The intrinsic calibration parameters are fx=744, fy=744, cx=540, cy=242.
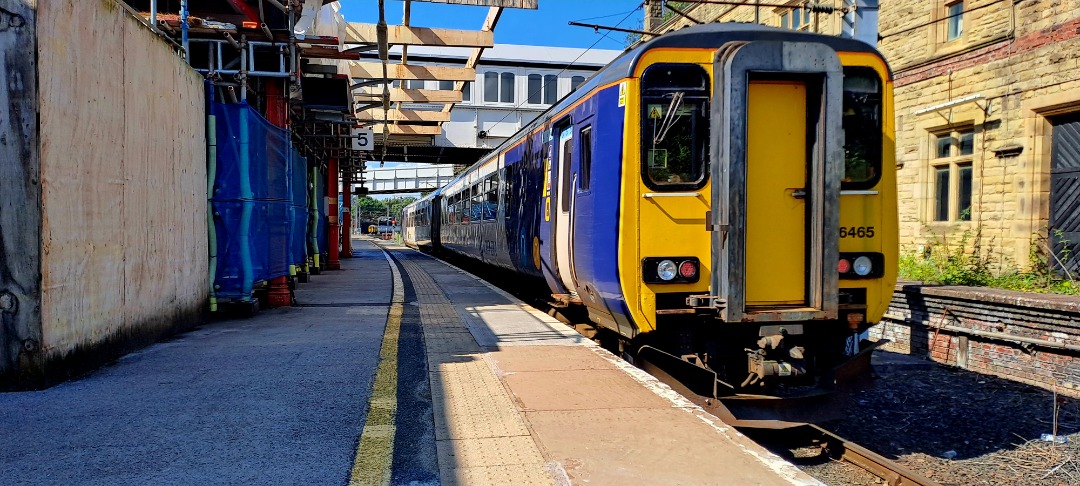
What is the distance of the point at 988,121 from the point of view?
12.5 m

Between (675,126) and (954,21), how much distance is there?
10703 millimetres

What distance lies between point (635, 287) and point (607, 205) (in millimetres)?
719

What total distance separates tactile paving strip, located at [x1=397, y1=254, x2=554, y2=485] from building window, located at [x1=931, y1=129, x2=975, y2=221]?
10216 millimetres

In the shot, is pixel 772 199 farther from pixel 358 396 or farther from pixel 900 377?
pixel 900 377

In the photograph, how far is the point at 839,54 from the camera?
5.74 m

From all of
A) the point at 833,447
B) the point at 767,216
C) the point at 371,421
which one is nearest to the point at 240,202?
the point at 371,421

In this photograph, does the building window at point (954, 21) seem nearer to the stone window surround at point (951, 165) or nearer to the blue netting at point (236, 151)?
the stone window surround at point (951, 165)

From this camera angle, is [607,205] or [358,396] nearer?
[358,396]

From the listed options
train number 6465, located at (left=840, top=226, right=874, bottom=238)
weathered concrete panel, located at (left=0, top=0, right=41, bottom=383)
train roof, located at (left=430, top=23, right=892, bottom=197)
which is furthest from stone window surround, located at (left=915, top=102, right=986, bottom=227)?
weathered concrete panel, located at (left=0, top=0, right=41, bottom=383)

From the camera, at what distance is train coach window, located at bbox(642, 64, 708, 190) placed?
5.56 meters

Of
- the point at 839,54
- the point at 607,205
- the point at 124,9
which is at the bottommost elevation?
the point at 607,205

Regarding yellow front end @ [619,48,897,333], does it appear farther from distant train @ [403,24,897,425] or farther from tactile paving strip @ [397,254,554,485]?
tactile paving strip @ [397,254,554,485]

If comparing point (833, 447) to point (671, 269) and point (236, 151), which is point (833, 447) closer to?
point (671, 269)

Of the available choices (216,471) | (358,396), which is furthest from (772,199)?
(216,471)
